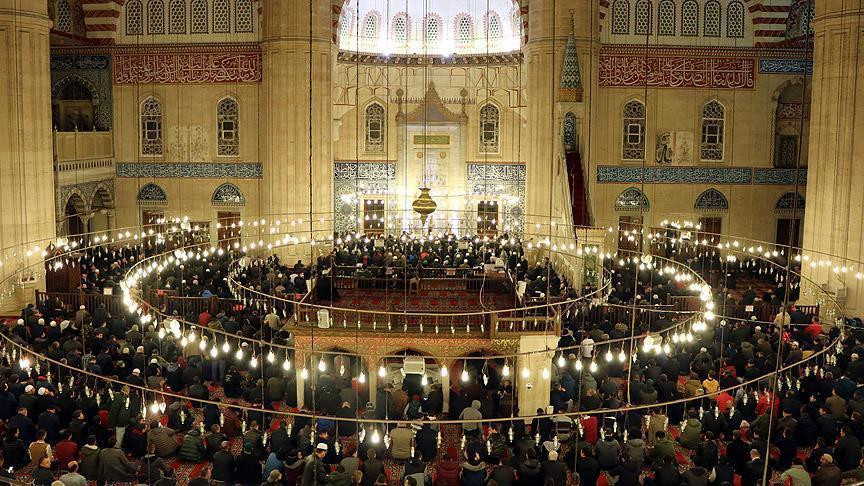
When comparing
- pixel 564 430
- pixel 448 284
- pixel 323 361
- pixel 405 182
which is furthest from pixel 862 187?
pixel 405 182

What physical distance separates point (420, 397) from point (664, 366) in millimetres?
2716

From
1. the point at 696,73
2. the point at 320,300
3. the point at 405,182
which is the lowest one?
the point at 320,300

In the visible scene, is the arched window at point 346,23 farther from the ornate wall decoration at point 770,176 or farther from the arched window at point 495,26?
the ornate wall decoration at point 770,176

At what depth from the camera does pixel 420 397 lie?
9.86 meters

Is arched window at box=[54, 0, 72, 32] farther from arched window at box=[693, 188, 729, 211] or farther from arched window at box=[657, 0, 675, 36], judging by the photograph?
arched window at box=[693, 188, 729, 211]

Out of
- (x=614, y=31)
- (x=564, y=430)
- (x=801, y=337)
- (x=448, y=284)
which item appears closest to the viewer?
(x=564, y=430)

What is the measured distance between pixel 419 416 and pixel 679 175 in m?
11.1

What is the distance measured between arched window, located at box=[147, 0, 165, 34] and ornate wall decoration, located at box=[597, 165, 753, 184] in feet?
29.6

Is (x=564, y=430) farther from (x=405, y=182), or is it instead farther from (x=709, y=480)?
(x=405, y=182)

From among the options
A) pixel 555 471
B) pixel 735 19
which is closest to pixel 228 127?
pixel 735 19

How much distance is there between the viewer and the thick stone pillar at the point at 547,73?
1716 cm

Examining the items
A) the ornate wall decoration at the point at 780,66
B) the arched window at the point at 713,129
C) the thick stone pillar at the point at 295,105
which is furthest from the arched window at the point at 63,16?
the ornate wall decoration at the point at 780,66

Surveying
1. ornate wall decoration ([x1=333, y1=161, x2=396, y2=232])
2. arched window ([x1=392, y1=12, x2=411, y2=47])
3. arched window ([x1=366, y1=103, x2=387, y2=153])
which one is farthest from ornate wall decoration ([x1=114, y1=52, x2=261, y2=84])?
arched window ([x1=392, y1=12, x2=411, y2=47])

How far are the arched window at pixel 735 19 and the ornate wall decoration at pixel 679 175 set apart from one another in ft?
8.70
